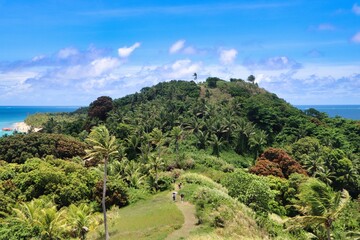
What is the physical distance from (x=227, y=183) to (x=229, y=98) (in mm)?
64459

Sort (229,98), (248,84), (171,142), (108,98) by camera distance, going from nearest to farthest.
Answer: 1. (171,142)
2. (108,98)
3. (229,98)
4. (248,84)

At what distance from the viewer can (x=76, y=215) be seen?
28.9 metres

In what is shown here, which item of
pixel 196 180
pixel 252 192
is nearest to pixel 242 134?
pixel 196 180

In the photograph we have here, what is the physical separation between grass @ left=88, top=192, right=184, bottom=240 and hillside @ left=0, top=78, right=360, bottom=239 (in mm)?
1000

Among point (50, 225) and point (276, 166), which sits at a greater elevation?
point (50, 225)

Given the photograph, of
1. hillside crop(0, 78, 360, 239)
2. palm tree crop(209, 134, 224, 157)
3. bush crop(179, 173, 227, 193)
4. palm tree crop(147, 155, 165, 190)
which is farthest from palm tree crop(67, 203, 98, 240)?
palm tree crop(209, 134, 224, 157)

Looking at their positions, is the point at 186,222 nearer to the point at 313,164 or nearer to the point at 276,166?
the point at 276,166

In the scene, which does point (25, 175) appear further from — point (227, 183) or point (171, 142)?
point (171, 142)

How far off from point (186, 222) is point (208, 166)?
95.8 ft

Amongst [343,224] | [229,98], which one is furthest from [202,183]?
[229,98]

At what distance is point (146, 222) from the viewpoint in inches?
1379

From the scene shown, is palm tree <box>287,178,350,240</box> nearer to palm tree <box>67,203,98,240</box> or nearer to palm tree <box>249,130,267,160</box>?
palm tree <box>67,203,98,240</box>

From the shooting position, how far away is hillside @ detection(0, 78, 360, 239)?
105ft

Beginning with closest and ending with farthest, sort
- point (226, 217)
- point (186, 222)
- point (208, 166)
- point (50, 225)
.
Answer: point (50, 225) < point (226, 217) < point (186, 222) < point (208, 166)
